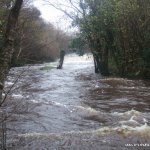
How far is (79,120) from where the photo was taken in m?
9.98

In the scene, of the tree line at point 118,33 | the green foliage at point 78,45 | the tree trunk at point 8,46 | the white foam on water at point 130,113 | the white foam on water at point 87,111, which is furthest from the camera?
the green foliage at point 78,45

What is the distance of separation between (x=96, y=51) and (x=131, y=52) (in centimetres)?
330

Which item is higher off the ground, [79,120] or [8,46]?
[8,46]

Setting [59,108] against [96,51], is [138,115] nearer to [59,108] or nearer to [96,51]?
[59,108]

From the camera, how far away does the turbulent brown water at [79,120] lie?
770cm

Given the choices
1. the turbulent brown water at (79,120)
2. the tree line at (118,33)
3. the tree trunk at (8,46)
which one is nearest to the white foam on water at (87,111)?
the turbulent brown water at (79,120)

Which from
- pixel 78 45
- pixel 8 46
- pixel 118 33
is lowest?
pixel 78 45

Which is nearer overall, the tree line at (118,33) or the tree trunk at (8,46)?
the tree trunk at (8,46)

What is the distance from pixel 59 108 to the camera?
11875 mm

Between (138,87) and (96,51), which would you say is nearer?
(138,87)

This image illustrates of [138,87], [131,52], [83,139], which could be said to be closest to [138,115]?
[83,139]

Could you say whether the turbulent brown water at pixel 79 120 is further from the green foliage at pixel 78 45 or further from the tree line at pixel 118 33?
the green foliage at pixel 78 45

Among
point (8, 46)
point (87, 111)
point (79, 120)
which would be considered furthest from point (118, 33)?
point (8, 46)

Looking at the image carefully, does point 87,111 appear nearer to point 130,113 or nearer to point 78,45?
point 130,113
